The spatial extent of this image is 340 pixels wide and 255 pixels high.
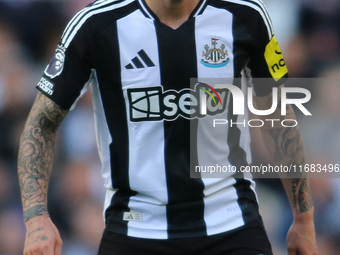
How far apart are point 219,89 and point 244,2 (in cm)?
37

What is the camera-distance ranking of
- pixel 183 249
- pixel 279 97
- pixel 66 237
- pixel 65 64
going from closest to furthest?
1. pixel 183 249
2. pixel 65 64
3. pixel 279 97
4. pixel 66 237

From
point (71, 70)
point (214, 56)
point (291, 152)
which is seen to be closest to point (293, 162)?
point (291, 152)

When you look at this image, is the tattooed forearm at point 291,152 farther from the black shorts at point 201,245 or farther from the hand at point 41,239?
the hand at point 41,239

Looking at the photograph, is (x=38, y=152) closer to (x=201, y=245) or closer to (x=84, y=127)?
(x=201, y=245)

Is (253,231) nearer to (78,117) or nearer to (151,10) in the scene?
(151,10)

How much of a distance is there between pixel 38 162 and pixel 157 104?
50 centimetres

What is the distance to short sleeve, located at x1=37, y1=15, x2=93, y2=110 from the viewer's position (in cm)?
195

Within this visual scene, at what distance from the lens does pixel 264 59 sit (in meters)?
2.10

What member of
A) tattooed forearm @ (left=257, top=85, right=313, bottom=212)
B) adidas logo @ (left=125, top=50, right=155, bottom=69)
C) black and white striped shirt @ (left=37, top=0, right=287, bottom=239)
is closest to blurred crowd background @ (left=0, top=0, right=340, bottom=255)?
tattooed forearm @ (left=257, top=85, right=313, bottom=212)

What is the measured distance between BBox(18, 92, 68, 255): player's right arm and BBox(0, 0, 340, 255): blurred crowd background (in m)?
1.41

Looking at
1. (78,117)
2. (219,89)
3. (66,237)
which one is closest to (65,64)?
(219,89)

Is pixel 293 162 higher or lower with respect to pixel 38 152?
lower

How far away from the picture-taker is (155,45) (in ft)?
6.44

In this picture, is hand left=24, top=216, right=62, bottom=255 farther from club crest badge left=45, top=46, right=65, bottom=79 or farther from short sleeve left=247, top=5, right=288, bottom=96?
short sleeve left=247, top=5, right=288, bottom=96
